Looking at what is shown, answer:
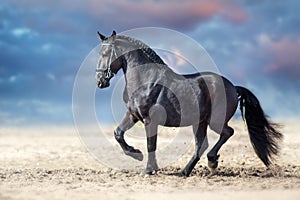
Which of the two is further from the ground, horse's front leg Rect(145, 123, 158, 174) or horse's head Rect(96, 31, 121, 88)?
horse's head Rect(96, 31, 121, 88)

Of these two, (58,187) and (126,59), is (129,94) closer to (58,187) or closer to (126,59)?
(126,59)

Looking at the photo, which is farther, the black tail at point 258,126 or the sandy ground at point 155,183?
the black tail at point 258,126

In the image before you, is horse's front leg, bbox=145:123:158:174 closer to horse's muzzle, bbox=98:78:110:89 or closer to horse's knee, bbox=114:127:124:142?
horse's knee, bbox=114:127:124:142

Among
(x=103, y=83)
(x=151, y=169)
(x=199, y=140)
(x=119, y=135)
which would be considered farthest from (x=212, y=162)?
(x=103, y=83)

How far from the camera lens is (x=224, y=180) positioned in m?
10.2

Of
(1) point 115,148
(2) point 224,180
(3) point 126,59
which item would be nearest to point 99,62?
(3) point 126,59

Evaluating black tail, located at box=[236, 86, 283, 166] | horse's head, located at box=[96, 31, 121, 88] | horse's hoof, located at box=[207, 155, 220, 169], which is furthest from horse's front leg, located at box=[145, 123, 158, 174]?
black tail, located at box=[236, 86, 283, 166]

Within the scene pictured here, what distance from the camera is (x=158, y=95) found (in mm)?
10547

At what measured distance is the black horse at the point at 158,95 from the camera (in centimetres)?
1054

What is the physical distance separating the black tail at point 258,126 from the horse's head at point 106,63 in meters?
2.75

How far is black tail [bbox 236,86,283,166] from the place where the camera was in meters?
11.3

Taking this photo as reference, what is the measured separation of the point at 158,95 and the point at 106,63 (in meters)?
1.20

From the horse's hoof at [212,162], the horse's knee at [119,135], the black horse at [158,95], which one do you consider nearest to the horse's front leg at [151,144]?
the black horse at [158,95]

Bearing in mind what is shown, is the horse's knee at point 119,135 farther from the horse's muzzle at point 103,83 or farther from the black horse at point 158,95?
the horse's muzzle at point 103,83
